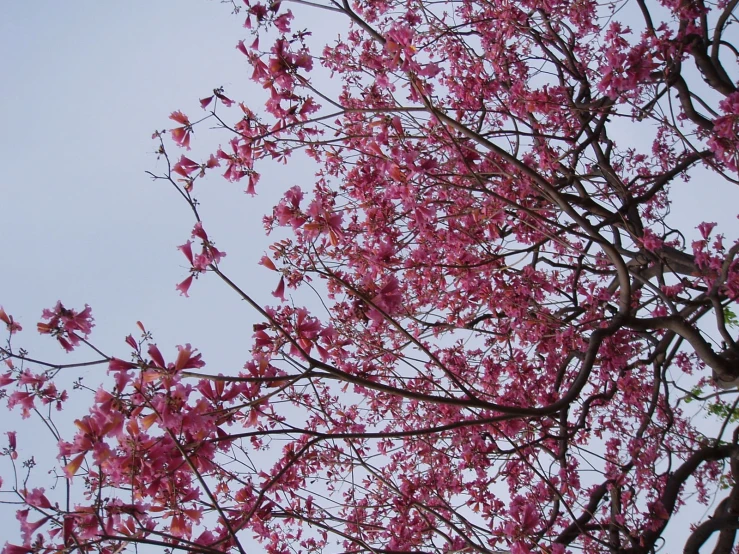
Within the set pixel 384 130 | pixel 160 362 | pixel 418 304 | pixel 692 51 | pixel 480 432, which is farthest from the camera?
pixel 418 304

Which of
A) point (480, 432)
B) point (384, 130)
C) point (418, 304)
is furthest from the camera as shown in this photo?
point (418, 304)

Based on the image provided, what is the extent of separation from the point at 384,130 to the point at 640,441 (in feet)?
11.2

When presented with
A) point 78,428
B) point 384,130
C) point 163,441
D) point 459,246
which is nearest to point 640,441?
point 459,246

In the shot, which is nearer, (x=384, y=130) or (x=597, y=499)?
(x=384, y=130)

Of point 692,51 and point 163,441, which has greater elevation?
point 692,51

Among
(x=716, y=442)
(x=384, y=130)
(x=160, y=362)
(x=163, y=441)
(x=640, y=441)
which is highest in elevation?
(x=384, y=130)

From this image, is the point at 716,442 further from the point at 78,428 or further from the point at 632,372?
the point at 78,428

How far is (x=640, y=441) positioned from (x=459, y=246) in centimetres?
228

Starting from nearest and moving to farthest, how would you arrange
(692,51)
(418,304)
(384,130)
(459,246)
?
(384,130)
(692,51)
(459,246)
(418,304)

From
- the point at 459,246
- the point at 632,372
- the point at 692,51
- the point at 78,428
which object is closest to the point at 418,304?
the point at 459,246

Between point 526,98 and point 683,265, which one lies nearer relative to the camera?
point 683,265

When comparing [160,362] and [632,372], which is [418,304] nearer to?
[632,372]

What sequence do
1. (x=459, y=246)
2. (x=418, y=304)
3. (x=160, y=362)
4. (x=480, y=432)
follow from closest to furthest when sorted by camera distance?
(x=160, y=362) → (x=480, y=432) → (x=459, y=246) → (x=418, y=304)

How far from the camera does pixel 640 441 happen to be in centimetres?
433
